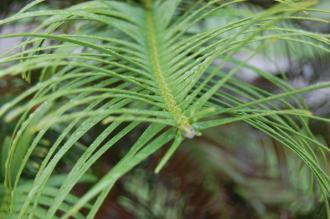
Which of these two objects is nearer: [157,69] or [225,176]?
[157,69]

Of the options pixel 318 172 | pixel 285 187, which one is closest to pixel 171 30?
pixel 318 172

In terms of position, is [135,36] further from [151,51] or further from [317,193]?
[317,193]

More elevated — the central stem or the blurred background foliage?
the blurred background foliage

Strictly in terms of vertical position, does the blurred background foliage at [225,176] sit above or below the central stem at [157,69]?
above

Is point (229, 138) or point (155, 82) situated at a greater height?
point (229, 138)

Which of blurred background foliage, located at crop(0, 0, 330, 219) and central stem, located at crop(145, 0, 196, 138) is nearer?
central stem, located at crop(145, 0, 196, 138)

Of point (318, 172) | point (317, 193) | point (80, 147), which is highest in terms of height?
point (80, 147)

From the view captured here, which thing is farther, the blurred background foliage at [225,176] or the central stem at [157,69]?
the blurred background foliage at [225,176]

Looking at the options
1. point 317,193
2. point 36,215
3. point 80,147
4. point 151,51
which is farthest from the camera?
point 317,193
